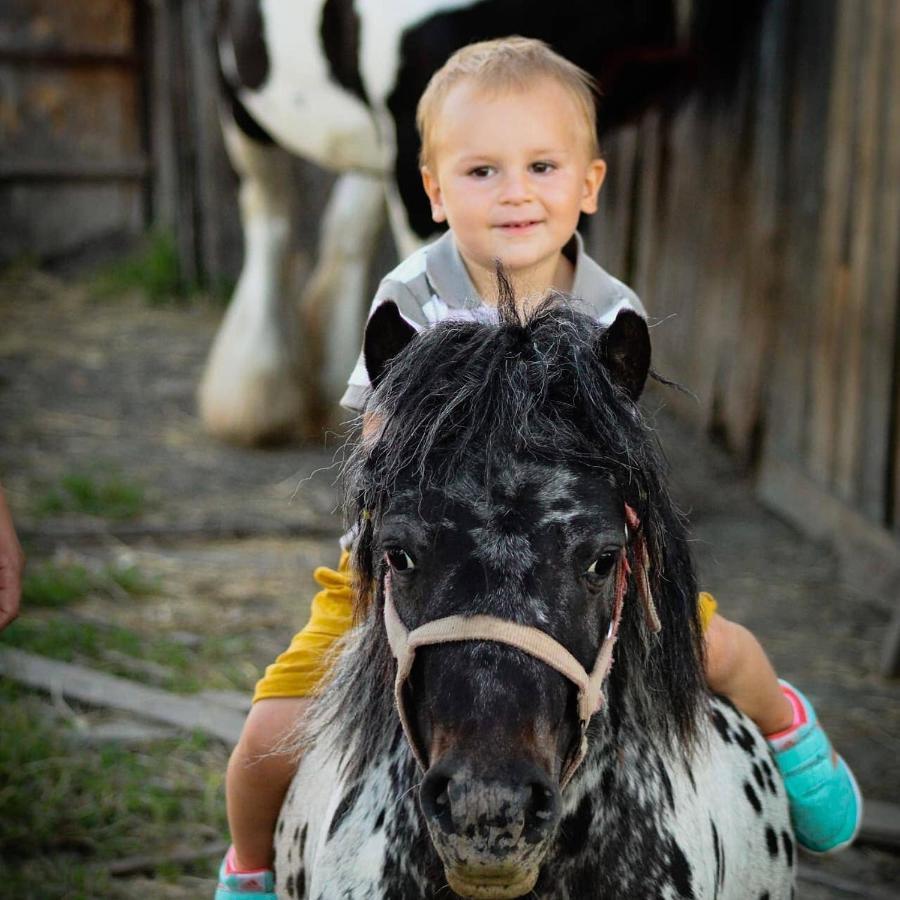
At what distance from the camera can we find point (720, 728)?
2229 mm

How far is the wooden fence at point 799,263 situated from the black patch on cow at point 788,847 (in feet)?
8.09

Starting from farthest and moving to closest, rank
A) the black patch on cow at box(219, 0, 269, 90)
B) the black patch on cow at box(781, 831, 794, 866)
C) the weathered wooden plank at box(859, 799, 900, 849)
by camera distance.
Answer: the black patch on cow at box(219, 0, 269, 90), the weathered wooden plank at box(859, 799, 900, 849), the black patch on cow at box(781, 831, 794, 866)

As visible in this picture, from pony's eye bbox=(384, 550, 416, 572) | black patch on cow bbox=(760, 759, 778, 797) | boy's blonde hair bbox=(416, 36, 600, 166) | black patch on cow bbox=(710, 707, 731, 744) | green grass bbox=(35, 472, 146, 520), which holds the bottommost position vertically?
green grass bbox=(35, 472, 146, 520)

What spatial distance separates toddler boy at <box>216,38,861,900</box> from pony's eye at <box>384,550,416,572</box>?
1.47 ft

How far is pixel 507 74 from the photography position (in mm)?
2145

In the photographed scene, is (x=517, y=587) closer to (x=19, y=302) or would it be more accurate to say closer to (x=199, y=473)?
(x=199, y=473)

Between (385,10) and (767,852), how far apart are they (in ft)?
11.0

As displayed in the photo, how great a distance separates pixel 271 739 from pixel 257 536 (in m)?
3.17

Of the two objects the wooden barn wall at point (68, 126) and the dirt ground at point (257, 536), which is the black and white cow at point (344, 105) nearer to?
the dirt ground at point (257, 536)

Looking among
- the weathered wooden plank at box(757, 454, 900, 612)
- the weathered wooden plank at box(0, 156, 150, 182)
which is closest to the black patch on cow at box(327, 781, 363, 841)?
the weathered wooden plank at box(757, 454, 900, 612)

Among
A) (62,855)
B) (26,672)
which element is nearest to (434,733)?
(62,855)

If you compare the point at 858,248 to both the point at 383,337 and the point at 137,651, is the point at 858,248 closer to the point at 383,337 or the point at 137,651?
the point at 137,651

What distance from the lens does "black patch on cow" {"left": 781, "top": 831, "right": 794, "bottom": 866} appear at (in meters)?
2.25

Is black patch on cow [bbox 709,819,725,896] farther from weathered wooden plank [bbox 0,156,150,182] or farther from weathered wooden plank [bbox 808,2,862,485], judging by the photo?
weathered wooden plank [bbox 0,156,150,182]
